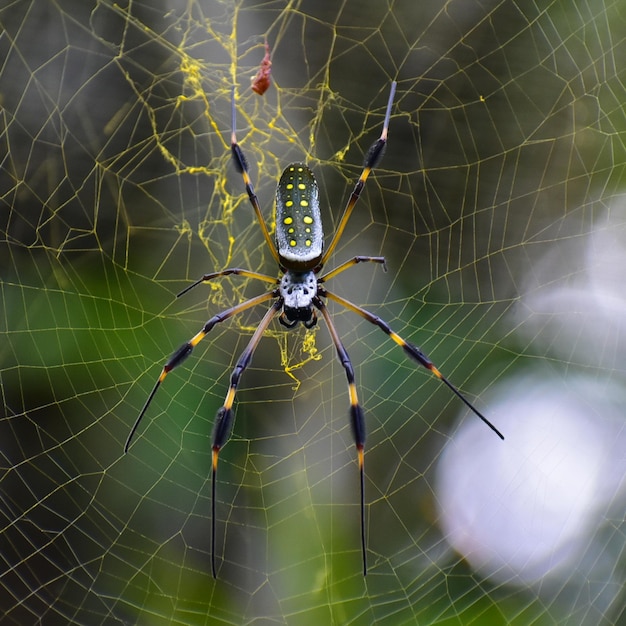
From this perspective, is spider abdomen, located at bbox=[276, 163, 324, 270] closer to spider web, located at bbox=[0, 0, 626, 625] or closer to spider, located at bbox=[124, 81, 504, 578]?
spider, located at bbox=[124, 81, 504, 578]

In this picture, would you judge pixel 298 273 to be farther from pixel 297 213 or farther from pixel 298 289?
pixel 297 213

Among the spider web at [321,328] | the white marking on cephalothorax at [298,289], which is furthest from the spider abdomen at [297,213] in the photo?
the spider web at [321,328]

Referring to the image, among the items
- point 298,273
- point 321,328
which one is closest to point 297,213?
point 298,273

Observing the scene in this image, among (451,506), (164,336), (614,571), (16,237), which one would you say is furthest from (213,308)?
(614,571)

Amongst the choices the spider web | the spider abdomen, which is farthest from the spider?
the spider web

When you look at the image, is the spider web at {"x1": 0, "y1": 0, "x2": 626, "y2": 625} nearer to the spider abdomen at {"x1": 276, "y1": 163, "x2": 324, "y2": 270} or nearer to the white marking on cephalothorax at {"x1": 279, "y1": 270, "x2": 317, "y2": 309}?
the white marking on cephalothorax at {"x1": 279, "y1": 270, "x2": 317, "y2": 309}

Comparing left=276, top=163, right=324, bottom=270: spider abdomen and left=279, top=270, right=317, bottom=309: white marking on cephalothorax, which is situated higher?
left=276, top=163, right=324, bottom=270: spider abdomen

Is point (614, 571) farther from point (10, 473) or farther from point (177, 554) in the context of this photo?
point (10, 473)

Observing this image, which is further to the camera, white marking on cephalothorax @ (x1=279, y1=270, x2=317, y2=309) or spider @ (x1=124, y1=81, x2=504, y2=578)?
white marking on cephalothorax @ (x1=279, y1=270, x2=317, y2=309)
